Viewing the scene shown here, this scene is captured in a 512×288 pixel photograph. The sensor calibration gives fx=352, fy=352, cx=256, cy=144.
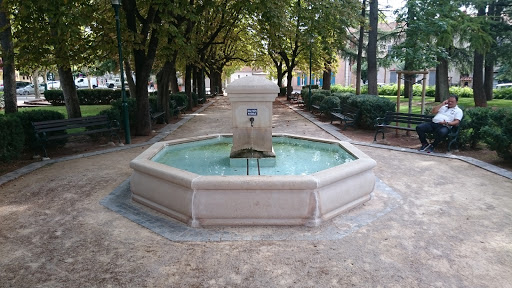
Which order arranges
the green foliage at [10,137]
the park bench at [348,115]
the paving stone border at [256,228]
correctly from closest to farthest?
the paving stone border at [256,228] → the green foliage at [10,137] → the park bench at [348,115]

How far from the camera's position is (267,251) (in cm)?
382

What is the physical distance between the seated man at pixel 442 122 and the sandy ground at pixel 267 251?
273 centimetres

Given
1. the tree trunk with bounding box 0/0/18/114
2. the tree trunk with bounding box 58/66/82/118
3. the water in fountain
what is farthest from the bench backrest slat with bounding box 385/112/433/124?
the tree trunk with bounding box 0/0/18/114

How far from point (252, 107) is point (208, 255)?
3.14 m

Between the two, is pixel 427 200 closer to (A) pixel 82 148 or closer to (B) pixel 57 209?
(B) pixel 57 209

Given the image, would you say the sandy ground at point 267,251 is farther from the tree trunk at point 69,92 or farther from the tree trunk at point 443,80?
the tree trunk at point 443,80

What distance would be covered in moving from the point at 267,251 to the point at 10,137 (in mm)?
6843

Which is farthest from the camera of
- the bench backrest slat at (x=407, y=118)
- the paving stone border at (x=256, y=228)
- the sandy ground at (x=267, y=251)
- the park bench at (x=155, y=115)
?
the park bench at (x=155, y=115)

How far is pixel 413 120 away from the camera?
9.64 m

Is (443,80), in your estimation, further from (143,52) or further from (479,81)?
(143,52)

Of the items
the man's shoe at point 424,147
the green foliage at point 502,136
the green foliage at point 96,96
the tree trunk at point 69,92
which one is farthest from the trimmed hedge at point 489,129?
the green foliage at point 96,96

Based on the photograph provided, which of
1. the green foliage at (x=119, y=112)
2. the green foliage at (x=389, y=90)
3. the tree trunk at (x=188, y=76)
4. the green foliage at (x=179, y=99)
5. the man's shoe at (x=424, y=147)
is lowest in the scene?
the man's shoe at (x=424, y=147)

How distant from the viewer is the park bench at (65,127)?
8.45 metres

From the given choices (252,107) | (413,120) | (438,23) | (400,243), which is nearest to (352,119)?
(413,120)
